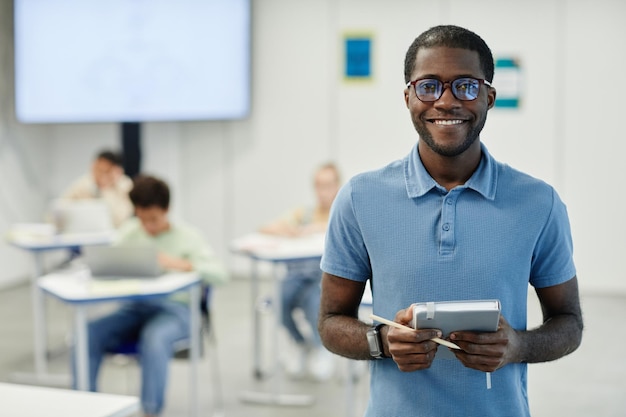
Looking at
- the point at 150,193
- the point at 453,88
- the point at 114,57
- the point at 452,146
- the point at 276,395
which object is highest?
the point at 114,57

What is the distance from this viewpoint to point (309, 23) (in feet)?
24.1

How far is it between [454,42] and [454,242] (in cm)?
37

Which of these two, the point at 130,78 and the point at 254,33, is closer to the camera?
the point at 130,78

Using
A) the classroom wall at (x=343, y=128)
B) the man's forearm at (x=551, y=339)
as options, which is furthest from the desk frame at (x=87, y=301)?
the classroom wall at (x=343, y=128)

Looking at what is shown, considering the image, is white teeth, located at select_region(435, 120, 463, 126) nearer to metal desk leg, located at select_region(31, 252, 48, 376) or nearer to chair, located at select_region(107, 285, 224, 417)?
chair, located at select_region(107, 285, 224, 417)

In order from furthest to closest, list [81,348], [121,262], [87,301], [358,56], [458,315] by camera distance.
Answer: [358,56]
[121,262]
[81,348]
[87,301]
[458,315]

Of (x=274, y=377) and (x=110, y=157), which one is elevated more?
(x=110, y=157)

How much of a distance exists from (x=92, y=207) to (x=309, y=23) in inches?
115

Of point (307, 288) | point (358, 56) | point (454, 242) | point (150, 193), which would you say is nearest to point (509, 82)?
point (358, 56)

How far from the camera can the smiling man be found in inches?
59.7

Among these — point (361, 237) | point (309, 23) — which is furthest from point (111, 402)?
point (309, 23)

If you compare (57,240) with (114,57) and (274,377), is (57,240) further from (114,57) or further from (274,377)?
(114,57)

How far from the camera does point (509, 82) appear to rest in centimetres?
695

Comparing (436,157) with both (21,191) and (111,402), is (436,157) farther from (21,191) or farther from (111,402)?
(21,191)
